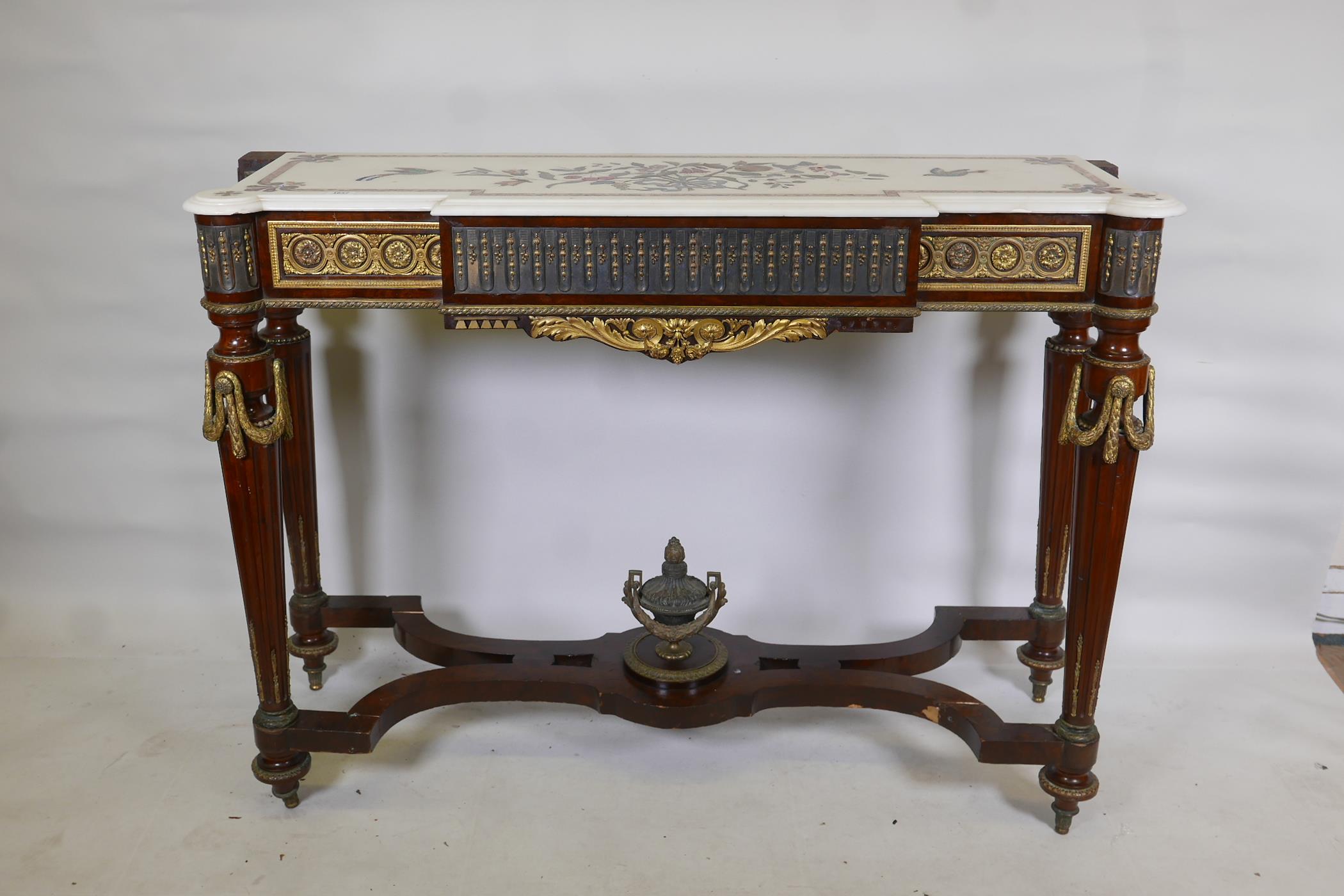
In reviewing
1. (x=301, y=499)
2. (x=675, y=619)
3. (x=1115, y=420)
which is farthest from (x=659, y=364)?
(x=1115, y=420)

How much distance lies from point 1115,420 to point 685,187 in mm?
848

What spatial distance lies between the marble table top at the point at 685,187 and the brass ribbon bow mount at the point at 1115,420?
0.95 feet

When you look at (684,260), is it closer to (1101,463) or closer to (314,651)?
(1101,463)

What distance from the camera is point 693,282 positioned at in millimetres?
2225

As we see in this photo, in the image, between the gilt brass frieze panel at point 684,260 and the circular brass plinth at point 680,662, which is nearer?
the gilt brass frieze panel at point 684,260

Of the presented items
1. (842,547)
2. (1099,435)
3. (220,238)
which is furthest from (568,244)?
(842,547)

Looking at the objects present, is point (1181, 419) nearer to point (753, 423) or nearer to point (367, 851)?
point (753, 423)

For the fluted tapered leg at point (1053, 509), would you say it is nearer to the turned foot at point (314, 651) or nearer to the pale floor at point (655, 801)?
the pale floor at point (655, 801)

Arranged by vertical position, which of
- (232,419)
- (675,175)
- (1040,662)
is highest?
(675,175)

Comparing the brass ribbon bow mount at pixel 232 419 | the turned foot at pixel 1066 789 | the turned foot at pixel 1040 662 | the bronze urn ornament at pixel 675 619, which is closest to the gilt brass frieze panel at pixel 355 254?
the brass ribbon bow mount at pixel 232 419

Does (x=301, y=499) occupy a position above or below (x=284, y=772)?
above

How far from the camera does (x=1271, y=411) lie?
323cm

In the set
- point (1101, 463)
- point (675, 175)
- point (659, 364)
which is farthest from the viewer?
point (659, 364)

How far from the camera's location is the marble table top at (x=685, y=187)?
2.18m
